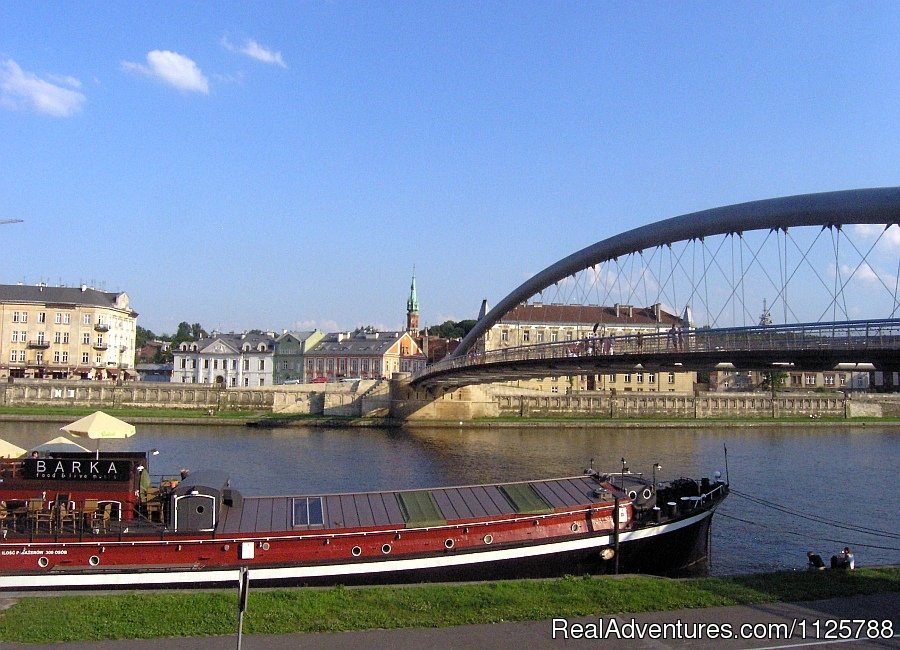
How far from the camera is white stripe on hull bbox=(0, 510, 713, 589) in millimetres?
14719

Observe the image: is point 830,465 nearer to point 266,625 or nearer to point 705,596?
point 705,596

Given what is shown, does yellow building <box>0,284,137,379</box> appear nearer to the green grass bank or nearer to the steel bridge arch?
the steel bridge arch

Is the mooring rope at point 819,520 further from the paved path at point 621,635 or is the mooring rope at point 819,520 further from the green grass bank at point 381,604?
the paved path at point 621,635

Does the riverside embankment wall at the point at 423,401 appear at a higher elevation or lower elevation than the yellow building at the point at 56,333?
lower

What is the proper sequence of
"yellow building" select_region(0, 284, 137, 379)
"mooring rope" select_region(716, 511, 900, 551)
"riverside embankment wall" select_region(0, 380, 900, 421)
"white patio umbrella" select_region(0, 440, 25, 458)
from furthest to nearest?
"yellow building" select_region(0, 284, 137, 379), "riverside embankment wall" select_region(0, 380, 900, 421), "mooring rope" select_region(716, 511, 900, 551), "white patio umbrella" select_region(0, 440, 25, 458)

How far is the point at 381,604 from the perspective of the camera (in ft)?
39.0

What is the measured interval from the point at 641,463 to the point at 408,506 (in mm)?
24705

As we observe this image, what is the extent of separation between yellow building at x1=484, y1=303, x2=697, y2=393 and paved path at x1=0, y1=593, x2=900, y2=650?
2534 inches

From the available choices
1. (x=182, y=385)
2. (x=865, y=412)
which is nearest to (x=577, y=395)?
(x=865, y=412)

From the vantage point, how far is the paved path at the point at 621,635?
10164 millimetres

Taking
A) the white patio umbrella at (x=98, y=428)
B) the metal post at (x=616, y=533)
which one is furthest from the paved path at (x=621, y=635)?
the white patio umbrella at (x=98, y=428)

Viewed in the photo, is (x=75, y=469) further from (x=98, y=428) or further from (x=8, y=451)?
(x=8, y=451)

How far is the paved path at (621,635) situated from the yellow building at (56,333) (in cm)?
7053

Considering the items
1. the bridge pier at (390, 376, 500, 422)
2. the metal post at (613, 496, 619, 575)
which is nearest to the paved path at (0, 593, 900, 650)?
the metal post at (613, 496, 619, 575)
